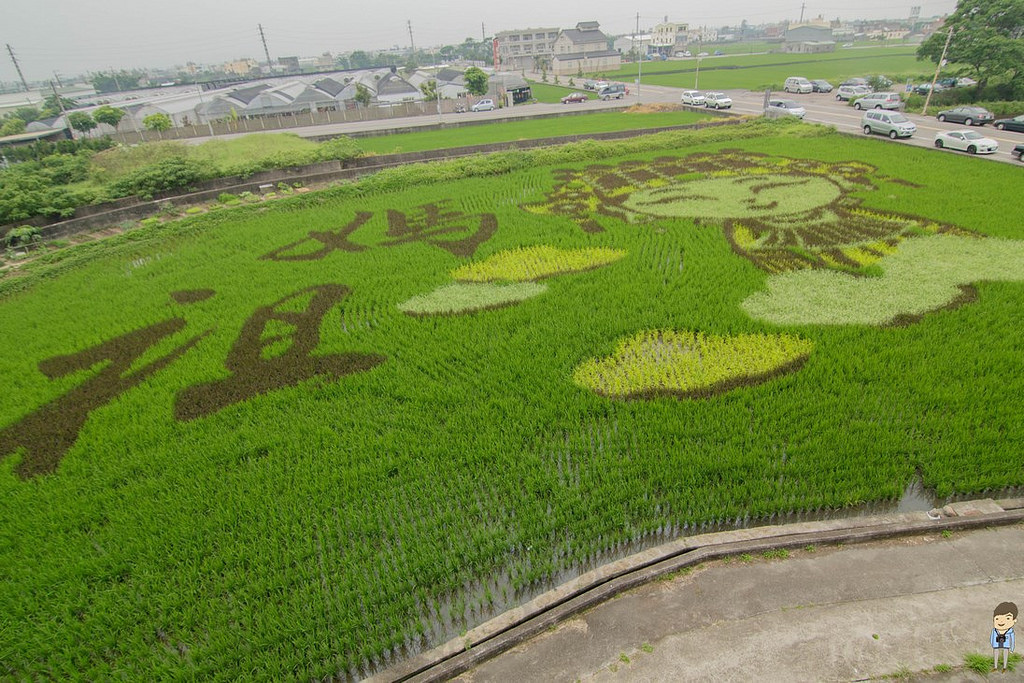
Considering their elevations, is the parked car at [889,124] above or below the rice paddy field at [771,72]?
below

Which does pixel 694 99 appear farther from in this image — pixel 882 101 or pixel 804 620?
pixel 804 620

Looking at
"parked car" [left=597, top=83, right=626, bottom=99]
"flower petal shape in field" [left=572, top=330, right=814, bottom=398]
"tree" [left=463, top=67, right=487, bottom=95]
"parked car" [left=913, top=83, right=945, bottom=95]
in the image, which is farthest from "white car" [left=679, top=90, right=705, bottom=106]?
"flower petal shape in field" [left=572, top=330, right=814, bottom=398]

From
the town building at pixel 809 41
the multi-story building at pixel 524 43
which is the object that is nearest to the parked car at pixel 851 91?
the town building at pixel 809 41

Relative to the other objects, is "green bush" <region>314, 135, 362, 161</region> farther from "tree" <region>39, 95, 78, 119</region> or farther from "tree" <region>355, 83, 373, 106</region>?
"tree" <region>39, 95, 78, 119</region>

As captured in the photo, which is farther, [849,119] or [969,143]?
[849,119]

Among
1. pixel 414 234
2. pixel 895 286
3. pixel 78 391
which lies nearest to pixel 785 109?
pixel 895 286

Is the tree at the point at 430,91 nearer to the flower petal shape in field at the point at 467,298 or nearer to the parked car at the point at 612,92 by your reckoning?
the parked car at the point at 612,92
